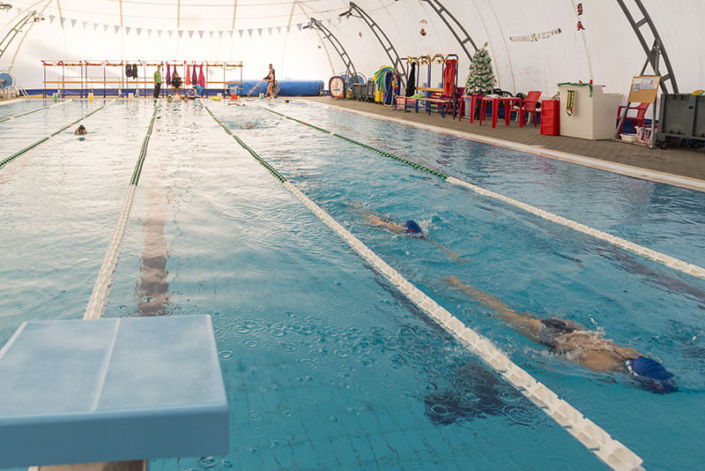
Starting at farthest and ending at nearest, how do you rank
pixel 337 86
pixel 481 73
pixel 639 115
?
pixel 337 86, pixel 481 73, pixel 639 115

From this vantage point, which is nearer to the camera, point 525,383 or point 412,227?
point 525,383

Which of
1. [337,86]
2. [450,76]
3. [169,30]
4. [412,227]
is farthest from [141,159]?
[169,30]

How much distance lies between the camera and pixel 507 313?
3711 mm

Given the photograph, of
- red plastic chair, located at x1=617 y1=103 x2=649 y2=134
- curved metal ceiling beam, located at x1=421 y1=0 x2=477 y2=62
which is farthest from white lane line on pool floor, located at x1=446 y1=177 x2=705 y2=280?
curved metal ceiling beam, located at x1=421 y1=0 x2=477 y2=62

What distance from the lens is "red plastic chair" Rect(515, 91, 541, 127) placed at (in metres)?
15.2

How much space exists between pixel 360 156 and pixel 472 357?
23.9ft

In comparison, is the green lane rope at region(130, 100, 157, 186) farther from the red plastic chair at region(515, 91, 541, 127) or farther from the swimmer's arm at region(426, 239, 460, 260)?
the red plastic chair at region(515, 91, 541, 127)

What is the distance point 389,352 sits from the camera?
10.3 feet

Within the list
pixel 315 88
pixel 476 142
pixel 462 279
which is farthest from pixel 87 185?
pixel 315 88

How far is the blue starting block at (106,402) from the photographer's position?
0.79 meters

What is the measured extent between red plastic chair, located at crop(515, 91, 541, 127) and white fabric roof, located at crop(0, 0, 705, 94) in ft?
0.87

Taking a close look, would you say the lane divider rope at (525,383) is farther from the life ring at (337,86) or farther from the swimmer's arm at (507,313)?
the life ring at (337,86)

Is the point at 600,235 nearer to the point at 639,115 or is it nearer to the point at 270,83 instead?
the point at 639,115

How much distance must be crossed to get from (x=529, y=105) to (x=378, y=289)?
42.5 feet
